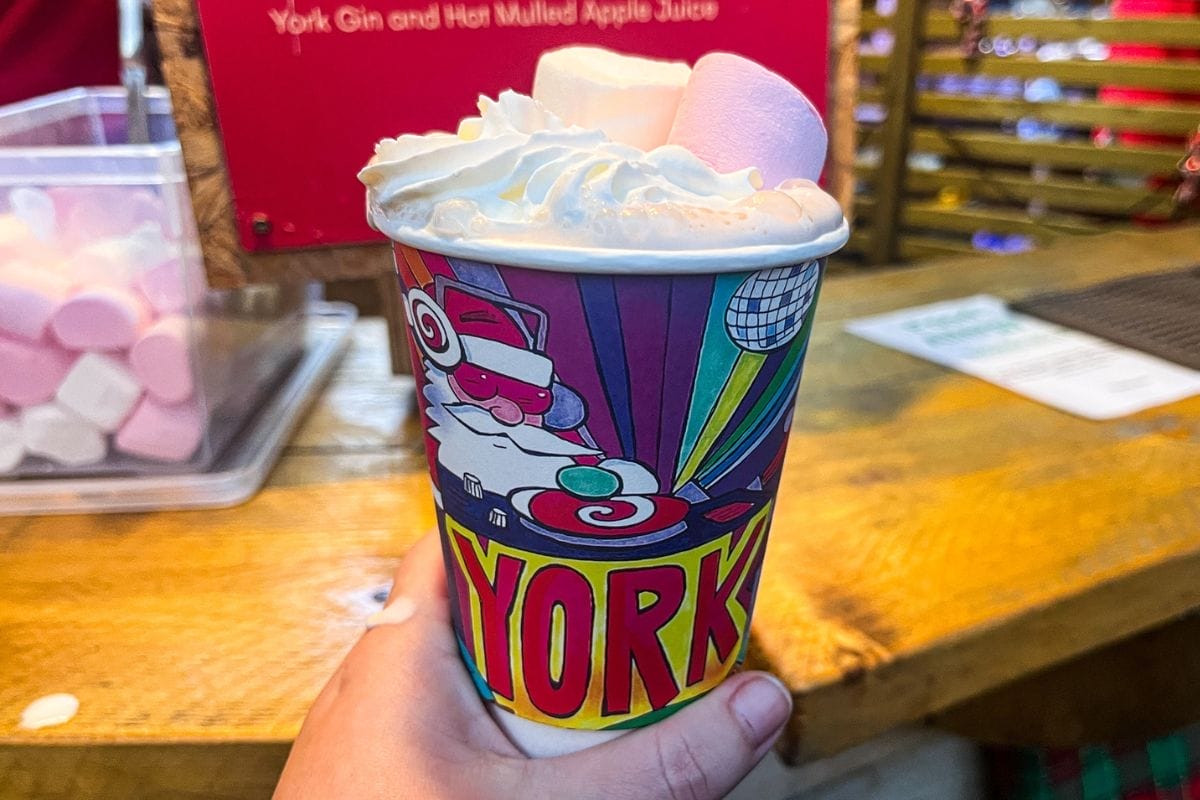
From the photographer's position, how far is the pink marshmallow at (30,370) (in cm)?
67

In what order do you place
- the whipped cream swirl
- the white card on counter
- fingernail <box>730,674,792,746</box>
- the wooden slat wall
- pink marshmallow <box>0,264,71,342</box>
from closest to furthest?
the whipped cream swirl
fingernail <box>730,674,792,746</box>
pink marshmallow <box>0,264,71,342</box>
the white card on counter
the wooden slat wall

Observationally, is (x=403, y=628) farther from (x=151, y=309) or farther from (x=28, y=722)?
(x=151, y=309)

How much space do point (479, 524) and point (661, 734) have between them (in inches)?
5.6

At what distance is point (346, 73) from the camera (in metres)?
0.73

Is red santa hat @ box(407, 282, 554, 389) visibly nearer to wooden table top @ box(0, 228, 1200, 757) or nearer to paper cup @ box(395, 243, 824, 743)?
paper cup @ box(395, 243, 824, 743)

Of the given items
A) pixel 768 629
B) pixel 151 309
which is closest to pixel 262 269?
pixel 151 309

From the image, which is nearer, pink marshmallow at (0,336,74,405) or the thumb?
the thumb

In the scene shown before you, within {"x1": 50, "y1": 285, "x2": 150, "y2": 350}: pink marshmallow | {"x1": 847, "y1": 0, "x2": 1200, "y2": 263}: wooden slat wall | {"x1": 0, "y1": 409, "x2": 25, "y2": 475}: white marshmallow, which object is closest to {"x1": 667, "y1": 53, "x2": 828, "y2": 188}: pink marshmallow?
{"x1": 50, "y1": 285, "x2": 150, "y2": 350}: pink marshmallow

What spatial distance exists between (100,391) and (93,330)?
54 mm

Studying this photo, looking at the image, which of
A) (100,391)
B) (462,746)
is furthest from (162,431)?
(462,746)

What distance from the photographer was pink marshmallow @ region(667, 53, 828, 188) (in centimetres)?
40

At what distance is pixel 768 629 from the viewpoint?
1.75ft

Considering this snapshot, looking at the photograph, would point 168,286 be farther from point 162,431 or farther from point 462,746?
point 462,746

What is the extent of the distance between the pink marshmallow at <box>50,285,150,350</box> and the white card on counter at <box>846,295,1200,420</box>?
81 cm
